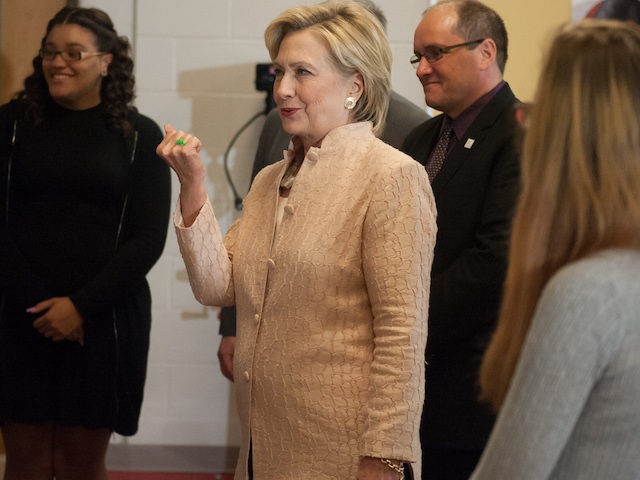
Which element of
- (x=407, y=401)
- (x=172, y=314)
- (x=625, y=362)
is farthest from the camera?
(x=172, y=314)

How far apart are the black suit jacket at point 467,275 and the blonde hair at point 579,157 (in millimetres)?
1007

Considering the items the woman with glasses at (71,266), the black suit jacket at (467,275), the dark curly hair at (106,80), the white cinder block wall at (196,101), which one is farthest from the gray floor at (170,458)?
the black suit jacket at (467,275)

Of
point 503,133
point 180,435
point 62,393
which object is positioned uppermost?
point 503,133

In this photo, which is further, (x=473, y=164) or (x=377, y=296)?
(x=473, y=164)

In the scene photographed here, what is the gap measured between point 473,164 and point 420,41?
390 millimetres

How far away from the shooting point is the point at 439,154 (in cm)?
237

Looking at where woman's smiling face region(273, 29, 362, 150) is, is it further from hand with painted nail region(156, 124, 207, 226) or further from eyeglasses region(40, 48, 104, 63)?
eyeglasses region(40, 48, 104, 63)

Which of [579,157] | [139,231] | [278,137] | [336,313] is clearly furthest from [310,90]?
[278,137]

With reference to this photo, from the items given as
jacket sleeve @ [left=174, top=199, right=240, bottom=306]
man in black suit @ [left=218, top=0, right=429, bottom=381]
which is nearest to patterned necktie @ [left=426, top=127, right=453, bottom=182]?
man in black suit @ [left=218, top=0, right=429, bottom=381]

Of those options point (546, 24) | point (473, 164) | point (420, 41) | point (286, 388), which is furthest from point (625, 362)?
point (546, 24)

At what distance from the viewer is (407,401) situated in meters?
1.66

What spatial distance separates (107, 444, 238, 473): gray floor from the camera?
3.94 m

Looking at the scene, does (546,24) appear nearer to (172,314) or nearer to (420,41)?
(420,41)

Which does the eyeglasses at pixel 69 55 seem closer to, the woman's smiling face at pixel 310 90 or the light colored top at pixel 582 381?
the woman's smiling face at pixel 310 90
